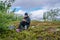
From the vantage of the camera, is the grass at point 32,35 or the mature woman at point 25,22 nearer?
the grass at point 32,35

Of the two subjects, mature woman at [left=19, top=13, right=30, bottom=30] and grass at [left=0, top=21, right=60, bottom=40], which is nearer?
grass at [left=0, top=21, right=60, bottom=40]

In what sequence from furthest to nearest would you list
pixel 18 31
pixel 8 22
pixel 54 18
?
pixel 54 18
pixel 18 31
pixel 8 22

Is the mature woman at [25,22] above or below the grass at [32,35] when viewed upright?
above

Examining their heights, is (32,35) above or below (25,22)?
below

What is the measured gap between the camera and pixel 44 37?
41.8 feet

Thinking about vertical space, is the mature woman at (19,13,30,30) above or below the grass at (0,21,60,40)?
above

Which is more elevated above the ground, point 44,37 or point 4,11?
point 4,11

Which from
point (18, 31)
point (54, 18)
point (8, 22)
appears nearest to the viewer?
point (8, 22)

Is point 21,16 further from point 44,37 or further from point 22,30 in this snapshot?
point 44,37

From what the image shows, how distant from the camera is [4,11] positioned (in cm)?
1261

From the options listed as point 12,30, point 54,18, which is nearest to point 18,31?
point 12,30

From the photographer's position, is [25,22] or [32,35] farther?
[25,22]

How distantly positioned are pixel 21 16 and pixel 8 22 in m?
1.53

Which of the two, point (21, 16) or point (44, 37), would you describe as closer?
point (44, 37)
